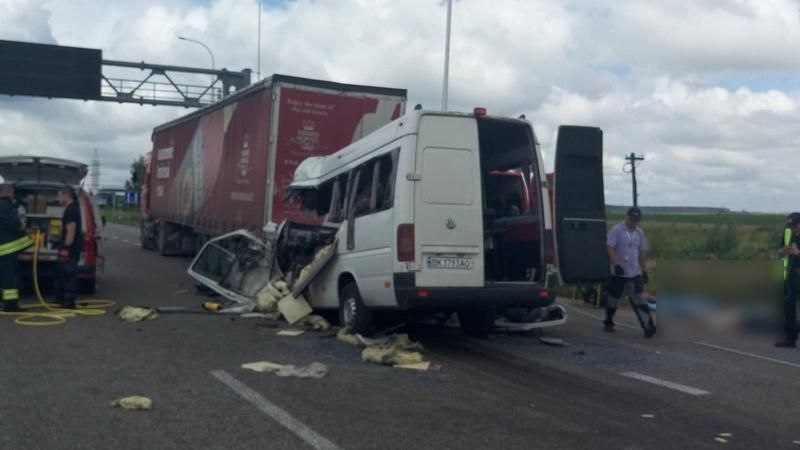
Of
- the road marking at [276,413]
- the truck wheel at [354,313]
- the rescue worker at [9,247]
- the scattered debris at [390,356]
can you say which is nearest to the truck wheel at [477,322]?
the truck wheel at [354,313]

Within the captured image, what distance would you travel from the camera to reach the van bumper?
9203mm

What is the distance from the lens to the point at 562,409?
7.09m

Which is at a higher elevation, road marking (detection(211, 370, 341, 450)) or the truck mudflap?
the truck mudflap

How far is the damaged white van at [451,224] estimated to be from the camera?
366 inches

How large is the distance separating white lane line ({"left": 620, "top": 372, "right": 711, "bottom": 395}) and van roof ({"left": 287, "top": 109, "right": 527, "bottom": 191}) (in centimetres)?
301

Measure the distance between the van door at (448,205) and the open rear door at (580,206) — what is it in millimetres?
1777

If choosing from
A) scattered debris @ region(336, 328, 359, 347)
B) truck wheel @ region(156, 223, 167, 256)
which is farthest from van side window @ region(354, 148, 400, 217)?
truck wheel @ region(156, 223, 167, 256)

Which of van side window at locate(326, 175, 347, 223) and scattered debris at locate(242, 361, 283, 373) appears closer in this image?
scattered debris at locate(242, 361, 283, 373)

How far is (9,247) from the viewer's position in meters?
12.2

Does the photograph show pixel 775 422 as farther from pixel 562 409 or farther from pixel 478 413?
pixel 478 413

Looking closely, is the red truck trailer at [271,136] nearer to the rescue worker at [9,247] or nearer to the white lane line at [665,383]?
the rescue worker at [9,247]

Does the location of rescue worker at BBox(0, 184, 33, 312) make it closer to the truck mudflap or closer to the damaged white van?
the damaged white van

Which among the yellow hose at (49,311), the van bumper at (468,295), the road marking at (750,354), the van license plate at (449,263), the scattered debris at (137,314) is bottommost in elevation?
the road marking at (750,354)

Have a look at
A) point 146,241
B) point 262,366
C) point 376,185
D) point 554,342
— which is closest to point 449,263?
point 376,185
